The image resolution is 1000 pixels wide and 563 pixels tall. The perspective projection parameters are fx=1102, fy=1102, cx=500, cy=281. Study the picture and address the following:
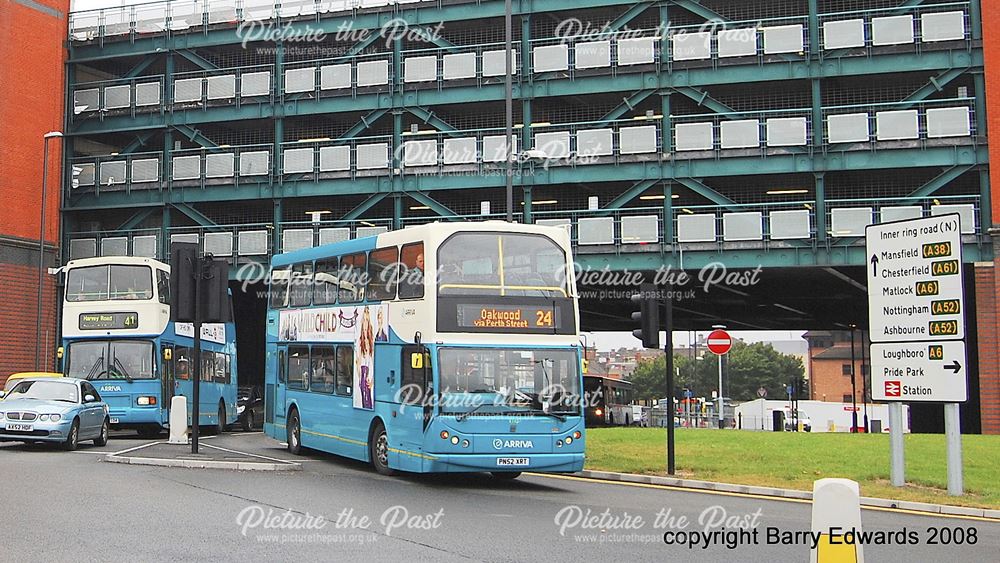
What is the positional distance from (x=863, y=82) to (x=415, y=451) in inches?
1067

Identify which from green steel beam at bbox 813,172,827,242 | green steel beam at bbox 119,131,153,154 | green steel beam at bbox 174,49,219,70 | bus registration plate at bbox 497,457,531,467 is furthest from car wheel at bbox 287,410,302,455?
green steel beam at bbox 119,131,153,154

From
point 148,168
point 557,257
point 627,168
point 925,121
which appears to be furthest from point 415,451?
point 148,168

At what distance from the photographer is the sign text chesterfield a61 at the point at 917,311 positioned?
16.0m

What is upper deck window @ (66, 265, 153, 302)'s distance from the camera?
2770cm

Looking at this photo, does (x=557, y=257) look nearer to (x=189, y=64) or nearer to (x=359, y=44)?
(x=359, y=44)

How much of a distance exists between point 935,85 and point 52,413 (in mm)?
27840

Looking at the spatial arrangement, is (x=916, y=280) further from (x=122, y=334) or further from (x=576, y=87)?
(x=576, y=87)

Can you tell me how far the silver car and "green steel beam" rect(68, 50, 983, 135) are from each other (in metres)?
19.9

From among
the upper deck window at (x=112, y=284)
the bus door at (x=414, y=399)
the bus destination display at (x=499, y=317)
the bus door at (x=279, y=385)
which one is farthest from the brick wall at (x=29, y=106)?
the bus destination display at (x=499, y=317)

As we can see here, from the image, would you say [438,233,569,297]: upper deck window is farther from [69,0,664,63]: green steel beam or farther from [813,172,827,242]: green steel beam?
[69,0,664,63]: green steel beam

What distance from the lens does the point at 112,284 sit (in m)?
27.8

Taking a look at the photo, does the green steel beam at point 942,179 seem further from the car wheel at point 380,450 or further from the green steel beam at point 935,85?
the car wheel at point 380,450

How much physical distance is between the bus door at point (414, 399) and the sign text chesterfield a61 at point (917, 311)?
270 inches

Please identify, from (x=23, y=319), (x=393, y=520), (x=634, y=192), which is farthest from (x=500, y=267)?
(x=23, y=319)
